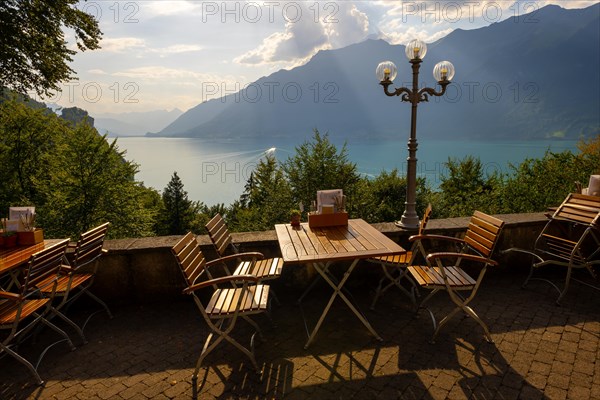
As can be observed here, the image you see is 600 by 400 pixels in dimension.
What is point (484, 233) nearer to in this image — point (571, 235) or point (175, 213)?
point (571, 235)

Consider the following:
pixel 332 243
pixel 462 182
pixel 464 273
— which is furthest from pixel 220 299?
pixel 462 182

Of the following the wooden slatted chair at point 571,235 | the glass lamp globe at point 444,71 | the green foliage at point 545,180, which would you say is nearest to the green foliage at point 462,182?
the green foliage at point 545,180

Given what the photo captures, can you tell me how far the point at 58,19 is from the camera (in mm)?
11852

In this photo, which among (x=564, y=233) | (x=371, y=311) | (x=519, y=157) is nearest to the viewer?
(x=371, y=311)

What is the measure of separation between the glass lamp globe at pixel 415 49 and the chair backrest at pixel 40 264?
4.97 metres

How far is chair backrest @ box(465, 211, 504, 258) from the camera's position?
3.26 metres

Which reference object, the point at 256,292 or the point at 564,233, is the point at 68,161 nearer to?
the point at 256,292

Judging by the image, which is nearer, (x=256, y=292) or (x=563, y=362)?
(x=563, y=362)

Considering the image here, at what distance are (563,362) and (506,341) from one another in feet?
1.42

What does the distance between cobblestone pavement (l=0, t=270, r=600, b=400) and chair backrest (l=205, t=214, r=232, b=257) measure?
86 centimetres

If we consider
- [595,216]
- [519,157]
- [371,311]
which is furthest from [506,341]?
[519,157]

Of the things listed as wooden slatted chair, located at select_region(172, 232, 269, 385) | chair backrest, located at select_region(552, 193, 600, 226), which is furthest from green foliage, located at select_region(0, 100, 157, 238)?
chair backrest, located at select_region(552, 193, 600, 226)

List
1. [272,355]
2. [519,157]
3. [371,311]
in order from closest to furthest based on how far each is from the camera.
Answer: [272,355] → [371,311] → [519,157]

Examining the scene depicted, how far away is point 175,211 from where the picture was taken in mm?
45656
